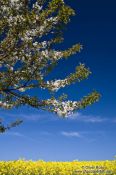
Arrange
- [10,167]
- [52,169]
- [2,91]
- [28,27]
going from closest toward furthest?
[28,27], [2,91], [10,167], [52,169]

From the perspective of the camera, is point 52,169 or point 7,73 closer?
point 7,73

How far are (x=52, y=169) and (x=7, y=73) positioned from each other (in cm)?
818

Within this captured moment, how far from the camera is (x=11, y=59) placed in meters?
21.6

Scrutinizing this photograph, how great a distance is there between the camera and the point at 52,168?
27.3 metres

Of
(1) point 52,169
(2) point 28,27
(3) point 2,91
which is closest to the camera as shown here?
(2) point 28,27

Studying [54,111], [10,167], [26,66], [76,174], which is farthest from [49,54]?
[76,174]

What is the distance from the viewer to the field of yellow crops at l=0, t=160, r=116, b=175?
Result: 2530cm

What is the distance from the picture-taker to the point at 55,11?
846 inches

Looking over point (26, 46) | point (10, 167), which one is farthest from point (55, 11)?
point (10, 167)

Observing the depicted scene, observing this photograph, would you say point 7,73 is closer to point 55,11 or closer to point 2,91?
point 2,91

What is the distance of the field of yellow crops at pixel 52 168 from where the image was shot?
83.0ft

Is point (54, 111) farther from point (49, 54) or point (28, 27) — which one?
point (28, 27)

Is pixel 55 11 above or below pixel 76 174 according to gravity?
above

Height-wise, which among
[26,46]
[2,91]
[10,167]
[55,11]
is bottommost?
[10,167]
